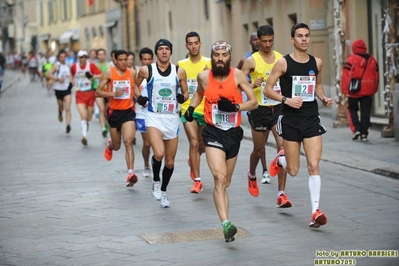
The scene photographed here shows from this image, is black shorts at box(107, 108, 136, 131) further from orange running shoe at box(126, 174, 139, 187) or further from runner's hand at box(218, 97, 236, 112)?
runner's hand at box(218, 97, 236, 112)

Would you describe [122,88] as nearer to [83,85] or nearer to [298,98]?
[298,98]

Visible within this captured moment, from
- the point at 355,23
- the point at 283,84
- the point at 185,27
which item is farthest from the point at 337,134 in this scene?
the point at 185,27

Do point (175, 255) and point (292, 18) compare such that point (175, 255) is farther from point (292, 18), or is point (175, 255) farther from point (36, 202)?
point (292, 18)

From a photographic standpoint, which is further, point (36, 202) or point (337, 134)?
point (337, 134)

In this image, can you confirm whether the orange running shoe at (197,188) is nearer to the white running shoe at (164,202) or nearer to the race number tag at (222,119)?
the white running shoe at (164,202)

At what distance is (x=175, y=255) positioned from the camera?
8656 millimetres

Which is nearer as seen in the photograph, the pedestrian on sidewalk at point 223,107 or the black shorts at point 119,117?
the pedestrian on sidewalk at point 223,107

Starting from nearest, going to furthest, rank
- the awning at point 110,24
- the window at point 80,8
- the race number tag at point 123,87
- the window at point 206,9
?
the race number tag at point 123,87, the window at point 206,9, the awning at point 110,24, the window at point 80,8

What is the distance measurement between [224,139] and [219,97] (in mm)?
400

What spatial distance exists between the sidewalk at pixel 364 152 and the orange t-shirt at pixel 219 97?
177 inches

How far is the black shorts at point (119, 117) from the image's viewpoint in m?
15.0

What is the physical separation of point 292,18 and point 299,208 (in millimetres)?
18658

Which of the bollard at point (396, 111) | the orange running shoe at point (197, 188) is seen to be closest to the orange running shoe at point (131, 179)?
the orange running shoe at point (197, 188)

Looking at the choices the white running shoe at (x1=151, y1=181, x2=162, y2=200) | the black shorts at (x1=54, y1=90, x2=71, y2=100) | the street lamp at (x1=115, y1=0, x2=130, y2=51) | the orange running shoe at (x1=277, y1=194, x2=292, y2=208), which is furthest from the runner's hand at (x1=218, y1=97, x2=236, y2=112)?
the street lamp at (x1=115, y1=0, x2=130, y2=51)
